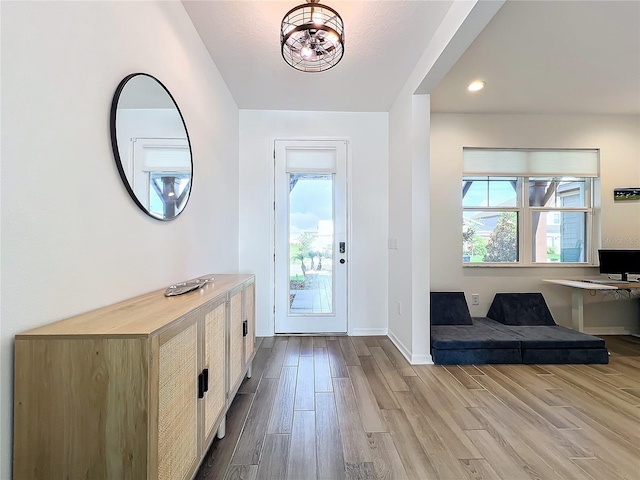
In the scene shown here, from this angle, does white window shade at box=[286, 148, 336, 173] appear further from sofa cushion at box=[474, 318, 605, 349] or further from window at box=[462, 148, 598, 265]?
sofa cushion at box=[474, 318, 605, 349]

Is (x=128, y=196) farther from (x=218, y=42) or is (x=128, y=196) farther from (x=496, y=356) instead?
(x=496, y=356)

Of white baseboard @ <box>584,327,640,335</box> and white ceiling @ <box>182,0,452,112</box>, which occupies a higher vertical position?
white ceiling @ <box>182,0,452,112</box>

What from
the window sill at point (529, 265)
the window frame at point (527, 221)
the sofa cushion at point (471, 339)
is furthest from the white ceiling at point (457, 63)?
the sofa cushion at point (471, 339)

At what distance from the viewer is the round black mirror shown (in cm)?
134

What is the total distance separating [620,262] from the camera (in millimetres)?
3430

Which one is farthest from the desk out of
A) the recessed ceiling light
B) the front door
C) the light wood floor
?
the front door

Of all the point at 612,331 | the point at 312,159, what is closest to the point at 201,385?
the point at 312,159

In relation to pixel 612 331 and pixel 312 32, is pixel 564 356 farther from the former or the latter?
pixel 312 32

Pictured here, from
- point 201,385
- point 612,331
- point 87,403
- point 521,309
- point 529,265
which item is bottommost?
point 612,331

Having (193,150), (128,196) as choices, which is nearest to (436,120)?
(193,150)

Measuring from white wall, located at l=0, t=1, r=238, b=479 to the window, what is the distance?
11.4 feet

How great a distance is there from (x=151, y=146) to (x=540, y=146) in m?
4.30

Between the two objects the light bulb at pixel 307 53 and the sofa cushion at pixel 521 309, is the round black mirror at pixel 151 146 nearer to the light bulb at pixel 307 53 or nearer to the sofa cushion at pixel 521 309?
the light bulb at pixel 307 53

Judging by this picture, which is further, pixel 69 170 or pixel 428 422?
pixel 428 422
